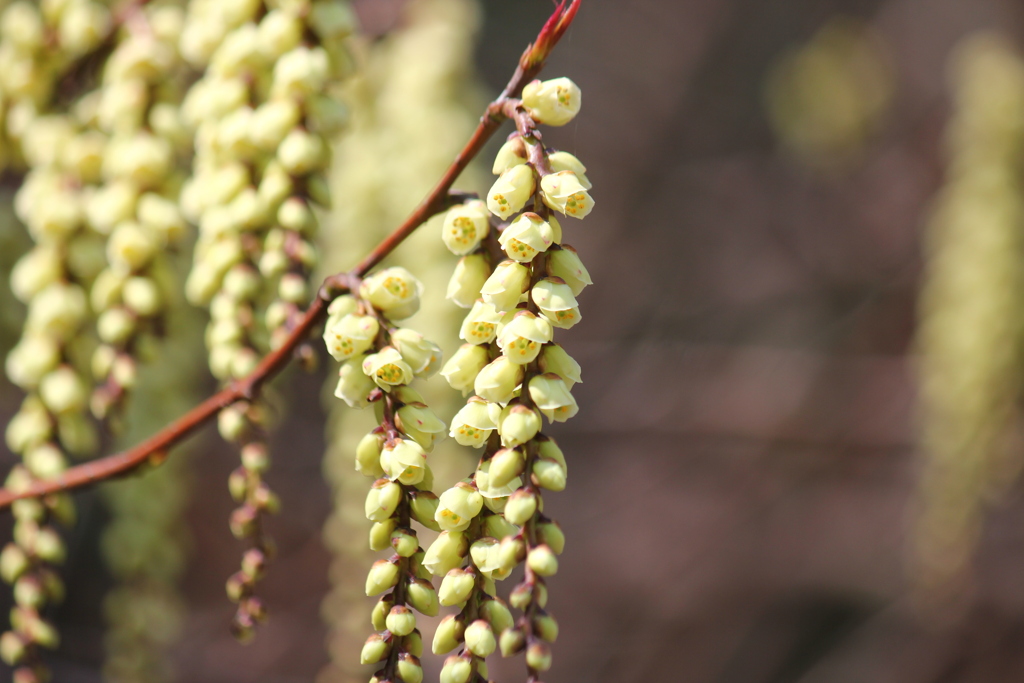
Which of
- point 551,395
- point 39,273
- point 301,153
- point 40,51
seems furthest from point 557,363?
point 40,51

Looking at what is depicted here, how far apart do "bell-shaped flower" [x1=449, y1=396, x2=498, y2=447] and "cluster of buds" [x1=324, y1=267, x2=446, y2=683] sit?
47 millimetres

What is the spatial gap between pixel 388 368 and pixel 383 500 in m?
0.11

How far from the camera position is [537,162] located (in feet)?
2.05

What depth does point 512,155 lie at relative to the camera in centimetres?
66

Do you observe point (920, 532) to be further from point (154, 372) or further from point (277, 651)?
point (277, 651)

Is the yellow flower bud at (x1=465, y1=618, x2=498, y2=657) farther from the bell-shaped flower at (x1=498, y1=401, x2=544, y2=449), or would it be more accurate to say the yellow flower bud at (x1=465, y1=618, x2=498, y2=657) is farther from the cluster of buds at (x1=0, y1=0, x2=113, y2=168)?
the cluster of buds at (x1=0, y1=0, x2=113, y2=168)

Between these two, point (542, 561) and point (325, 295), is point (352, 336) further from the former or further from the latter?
point (542, 561)

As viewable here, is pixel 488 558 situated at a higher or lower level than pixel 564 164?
lower

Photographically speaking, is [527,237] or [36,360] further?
[36,360]

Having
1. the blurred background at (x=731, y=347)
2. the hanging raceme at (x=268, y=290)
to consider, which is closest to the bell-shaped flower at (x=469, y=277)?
the hanging raceme at (x=268, y=290)

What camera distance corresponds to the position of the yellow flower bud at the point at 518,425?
23.9 inches

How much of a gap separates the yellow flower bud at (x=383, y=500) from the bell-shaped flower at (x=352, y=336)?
0.12 meters

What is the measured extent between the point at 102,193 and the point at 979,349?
2.94m

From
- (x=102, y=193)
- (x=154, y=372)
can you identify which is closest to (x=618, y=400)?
(x=154, y=372)
